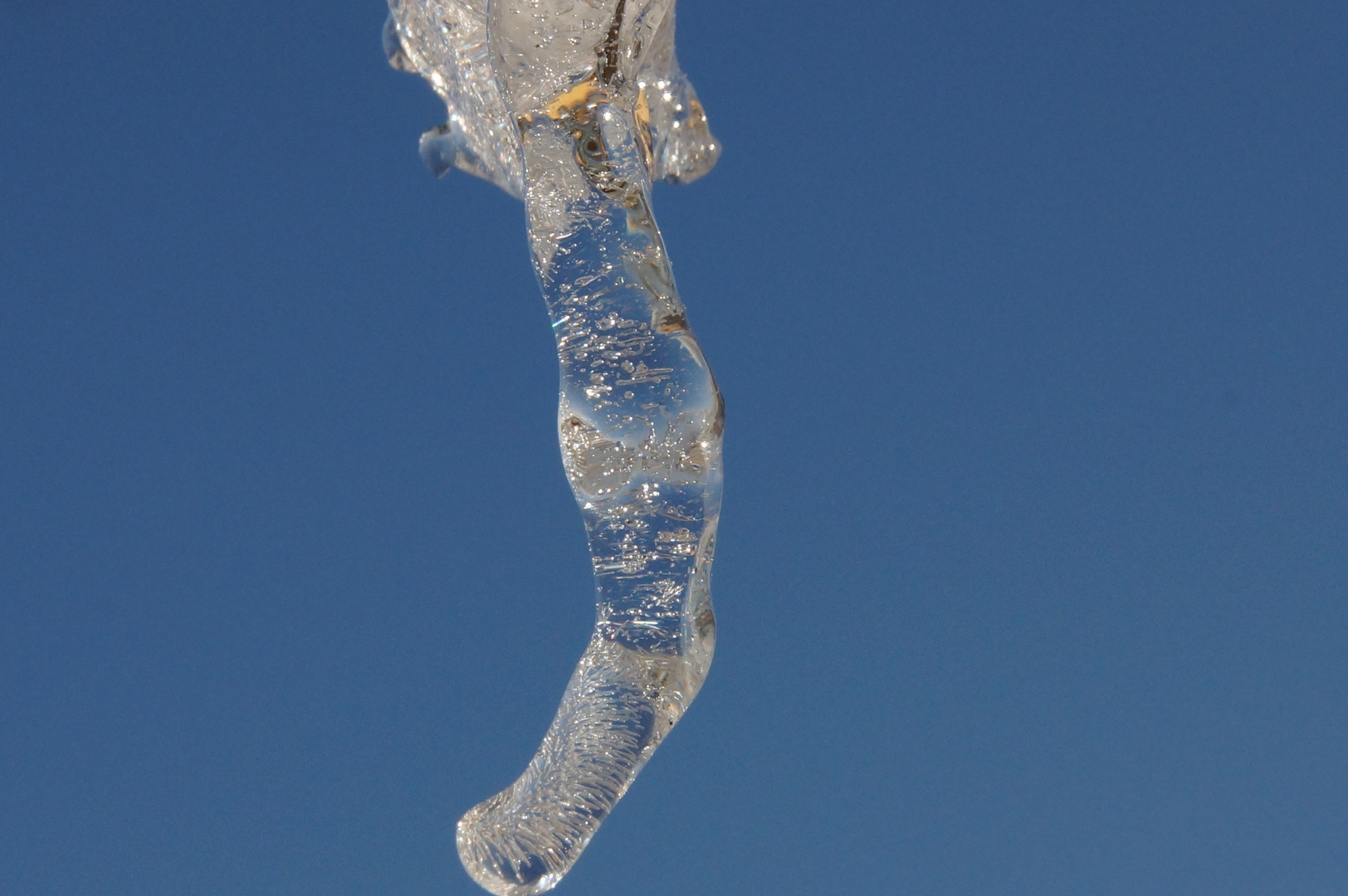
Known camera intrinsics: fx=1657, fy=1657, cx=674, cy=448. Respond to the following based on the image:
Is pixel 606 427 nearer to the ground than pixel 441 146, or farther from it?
nearer to the ground

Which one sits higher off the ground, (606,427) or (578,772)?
(606,427)

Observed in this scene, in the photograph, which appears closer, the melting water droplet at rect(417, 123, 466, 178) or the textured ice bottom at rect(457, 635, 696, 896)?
the textured ice bottom at rect(457, 635, 696, 896)

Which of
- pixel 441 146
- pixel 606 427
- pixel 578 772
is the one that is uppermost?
pixel 441 146

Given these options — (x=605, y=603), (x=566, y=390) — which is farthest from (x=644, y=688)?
(x=566, y=390)

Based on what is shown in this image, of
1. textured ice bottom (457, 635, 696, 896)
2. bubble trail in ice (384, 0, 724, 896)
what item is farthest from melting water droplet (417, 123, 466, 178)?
textured ice bottom (457, 635, 696, 896)

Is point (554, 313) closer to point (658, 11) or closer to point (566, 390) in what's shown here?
point (566, 390)

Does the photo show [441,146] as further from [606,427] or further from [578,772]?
[578,772]

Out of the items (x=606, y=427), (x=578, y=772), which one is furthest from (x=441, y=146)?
(x=578, y=772)

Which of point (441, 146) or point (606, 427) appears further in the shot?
point (441, 146)

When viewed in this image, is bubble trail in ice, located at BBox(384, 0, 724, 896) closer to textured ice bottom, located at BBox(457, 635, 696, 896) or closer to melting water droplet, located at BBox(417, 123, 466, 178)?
textured ice bottom, located at BBox(457, 635, 696, 896)
